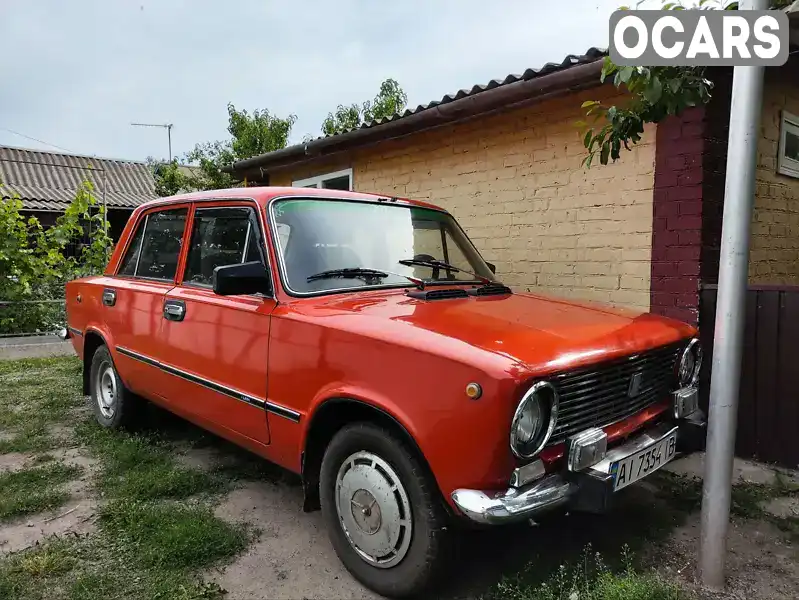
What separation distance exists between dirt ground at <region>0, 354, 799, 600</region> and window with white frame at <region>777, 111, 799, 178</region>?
2805mm

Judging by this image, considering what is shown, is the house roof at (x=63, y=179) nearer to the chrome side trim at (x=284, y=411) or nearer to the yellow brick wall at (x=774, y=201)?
the chrome side trim at (x=284, y=411)

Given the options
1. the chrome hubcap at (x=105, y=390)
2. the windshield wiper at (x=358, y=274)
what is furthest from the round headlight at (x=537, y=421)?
the chrome hubcap at (x=105, y=390)

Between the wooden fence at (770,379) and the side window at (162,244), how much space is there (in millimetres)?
3852

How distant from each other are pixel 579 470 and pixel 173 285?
2.83 meters

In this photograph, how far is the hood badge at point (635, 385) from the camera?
2.58 m

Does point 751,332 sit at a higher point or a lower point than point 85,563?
higher

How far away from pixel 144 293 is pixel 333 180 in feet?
15.3

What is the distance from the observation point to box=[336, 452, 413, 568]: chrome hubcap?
2389mm

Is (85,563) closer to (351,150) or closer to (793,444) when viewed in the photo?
(793,444)

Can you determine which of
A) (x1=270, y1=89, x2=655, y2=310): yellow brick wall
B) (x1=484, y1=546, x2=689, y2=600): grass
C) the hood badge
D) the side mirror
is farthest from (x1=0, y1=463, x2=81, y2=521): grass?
(x1=270, y1=89, x2=655, y2=310): yellow brick wall

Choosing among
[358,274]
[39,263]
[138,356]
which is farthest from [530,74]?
[39,263]

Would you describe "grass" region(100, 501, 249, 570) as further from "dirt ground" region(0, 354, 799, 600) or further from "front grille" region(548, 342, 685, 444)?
"front grille" region(548, 342, 685, 444)

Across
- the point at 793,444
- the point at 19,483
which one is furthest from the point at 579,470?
the point at 19,483

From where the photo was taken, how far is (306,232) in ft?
10.4
